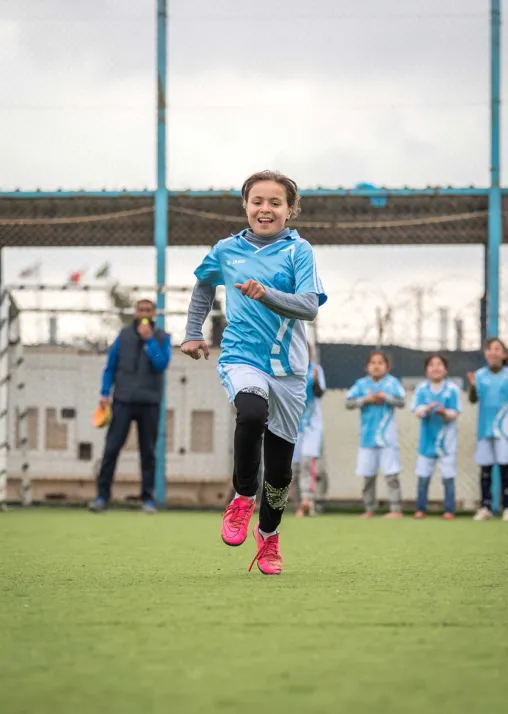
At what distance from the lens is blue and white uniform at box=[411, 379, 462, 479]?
12531 millimetres

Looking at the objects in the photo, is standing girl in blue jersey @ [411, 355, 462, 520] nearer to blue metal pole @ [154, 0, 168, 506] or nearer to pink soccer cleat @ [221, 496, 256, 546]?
blue metal pole @ [154, 0, 168, 506]

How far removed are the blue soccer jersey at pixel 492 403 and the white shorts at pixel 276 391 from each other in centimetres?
718

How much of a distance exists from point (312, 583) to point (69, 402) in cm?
950

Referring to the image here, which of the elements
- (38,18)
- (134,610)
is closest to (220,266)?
(134,610)

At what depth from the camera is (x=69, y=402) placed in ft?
46.1

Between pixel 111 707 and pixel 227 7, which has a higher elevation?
pixel 227 7

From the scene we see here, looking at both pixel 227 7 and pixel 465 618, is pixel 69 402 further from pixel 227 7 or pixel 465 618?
pixel 465 618

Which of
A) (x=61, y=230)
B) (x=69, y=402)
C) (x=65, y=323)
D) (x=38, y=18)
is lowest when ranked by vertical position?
(x=69, y=402)

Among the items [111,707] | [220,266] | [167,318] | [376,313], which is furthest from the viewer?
[167,318]

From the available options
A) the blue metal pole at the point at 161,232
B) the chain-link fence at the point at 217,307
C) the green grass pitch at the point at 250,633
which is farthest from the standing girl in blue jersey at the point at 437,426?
the green grass pitch at the point at 250,633

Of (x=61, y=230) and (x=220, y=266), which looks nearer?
(x=220, y=266)

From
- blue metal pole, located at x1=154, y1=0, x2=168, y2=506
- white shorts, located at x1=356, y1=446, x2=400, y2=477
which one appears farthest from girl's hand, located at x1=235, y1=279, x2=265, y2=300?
blue metal pole, located at x1=154, y1=0, x2=168, y2=506

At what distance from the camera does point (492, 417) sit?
12359 millimetres

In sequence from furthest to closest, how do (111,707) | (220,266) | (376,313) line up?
1. (376,313)
2. (220,266)
3. (111,707)
